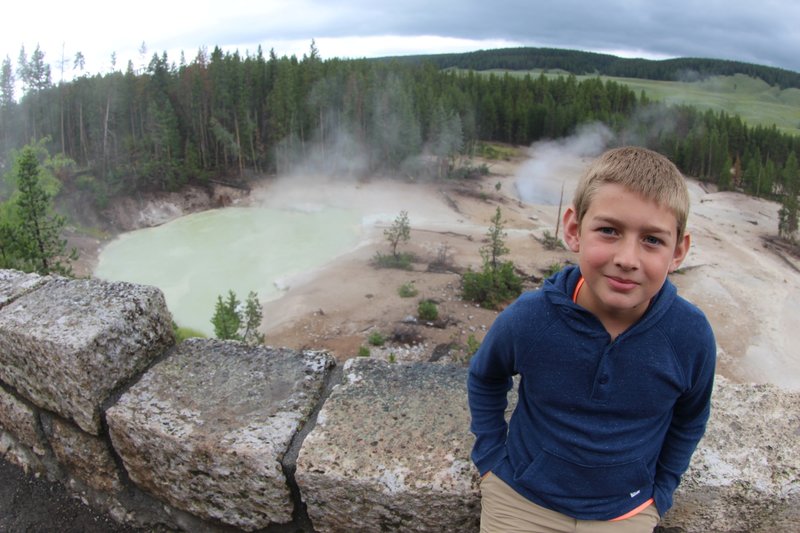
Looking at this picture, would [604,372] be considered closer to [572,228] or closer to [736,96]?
[572,228]

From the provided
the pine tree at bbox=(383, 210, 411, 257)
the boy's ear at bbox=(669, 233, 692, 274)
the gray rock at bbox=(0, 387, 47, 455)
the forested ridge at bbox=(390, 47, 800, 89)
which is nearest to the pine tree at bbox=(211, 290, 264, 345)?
the pine tree at bbox=(383, 210, 411, 257)

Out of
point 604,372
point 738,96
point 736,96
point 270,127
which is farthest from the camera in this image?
point 738,96

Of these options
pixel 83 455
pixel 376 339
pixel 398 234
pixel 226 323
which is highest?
pixel 83 455

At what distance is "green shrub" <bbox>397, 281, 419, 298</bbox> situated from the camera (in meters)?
26.8

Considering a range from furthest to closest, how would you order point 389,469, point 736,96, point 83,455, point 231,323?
point 736,96
point 231,323
point 83,455
point 389,469

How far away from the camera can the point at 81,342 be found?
8.78 ft

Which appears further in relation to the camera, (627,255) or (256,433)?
(256,433)

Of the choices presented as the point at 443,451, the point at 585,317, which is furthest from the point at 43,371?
the point at 585,317

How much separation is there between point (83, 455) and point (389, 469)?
1.52 meters

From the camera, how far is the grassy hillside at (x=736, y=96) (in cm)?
Result: 9800

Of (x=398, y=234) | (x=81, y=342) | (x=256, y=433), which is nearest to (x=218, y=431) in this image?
(x=256, y=433)

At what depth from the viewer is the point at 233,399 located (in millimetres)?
2801

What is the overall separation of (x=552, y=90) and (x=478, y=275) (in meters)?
50.7

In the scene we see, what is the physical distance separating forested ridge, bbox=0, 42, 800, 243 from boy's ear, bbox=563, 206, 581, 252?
4446cm
